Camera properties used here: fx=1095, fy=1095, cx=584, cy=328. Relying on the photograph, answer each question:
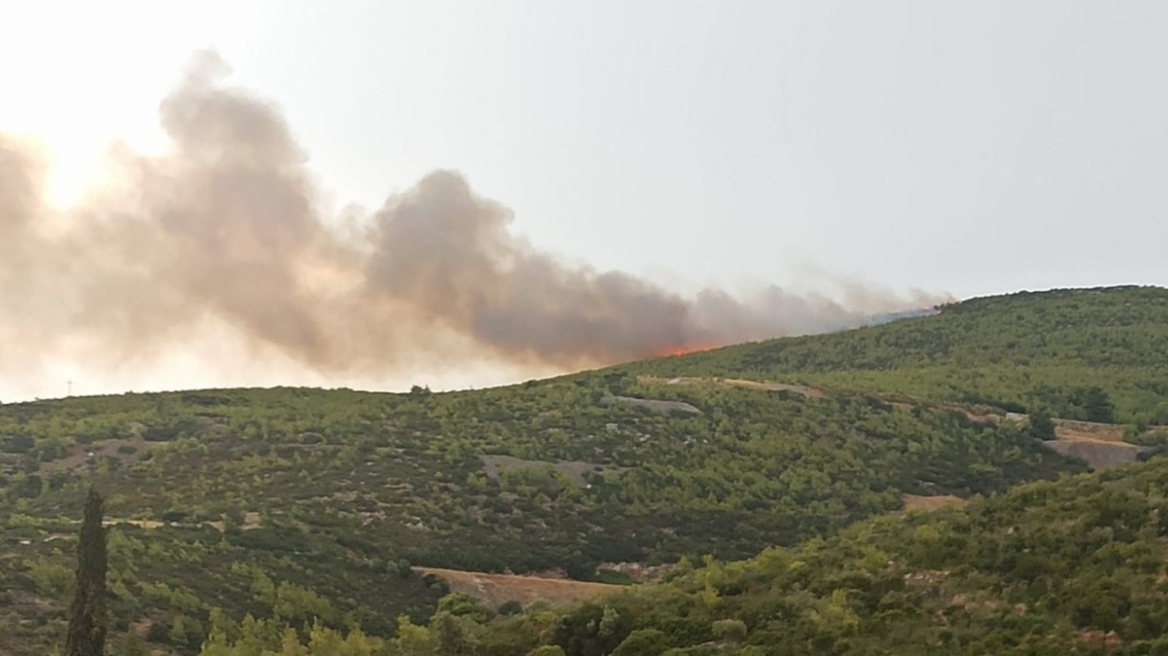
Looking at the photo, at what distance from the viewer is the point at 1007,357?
109m

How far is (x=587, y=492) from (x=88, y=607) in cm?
3685

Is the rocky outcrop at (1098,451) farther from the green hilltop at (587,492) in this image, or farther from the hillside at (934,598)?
the hillside at (934,598)

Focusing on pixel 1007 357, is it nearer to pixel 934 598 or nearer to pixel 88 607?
pixel 934 598

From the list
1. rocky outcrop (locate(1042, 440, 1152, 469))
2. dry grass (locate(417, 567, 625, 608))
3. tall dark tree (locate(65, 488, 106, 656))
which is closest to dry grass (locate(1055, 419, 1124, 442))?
rocky outcrop (locate(1042, 440, 1152, 469))

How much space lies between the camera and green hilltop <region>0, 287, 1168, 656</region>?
1009 inches

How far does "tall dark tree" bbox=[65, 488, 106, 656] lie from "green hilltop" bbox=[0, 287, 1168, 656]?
3571 mm

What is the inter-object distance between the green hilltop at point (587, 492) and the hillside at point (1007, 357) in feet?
1.81

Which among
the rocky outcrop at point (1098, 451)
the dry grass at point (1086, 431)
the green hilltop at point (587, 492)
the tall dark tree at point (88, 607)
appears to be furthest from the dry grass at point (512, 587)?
the dry grass at point (1086, 431)

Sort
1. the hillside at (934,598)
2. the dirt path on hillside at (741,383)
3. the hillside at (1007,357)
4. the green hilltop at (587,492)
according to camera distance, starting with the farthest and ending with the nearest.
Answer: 1. the hillside at (1007,357)
2. the dirt path on hillside at (741,383)
3. the green hilltop at (587,492)
4. the hillside at (934,598)

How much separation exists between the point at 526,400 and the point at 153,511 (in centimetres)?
3672

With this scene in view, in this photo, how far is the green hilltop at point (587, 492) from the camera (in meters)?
25.6

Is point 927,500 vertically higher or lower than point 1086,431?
lower

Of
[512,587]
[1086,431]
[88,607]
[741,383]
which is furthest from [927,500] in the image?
[88,607]

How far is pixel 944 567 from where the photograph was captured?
24938 millimetres
